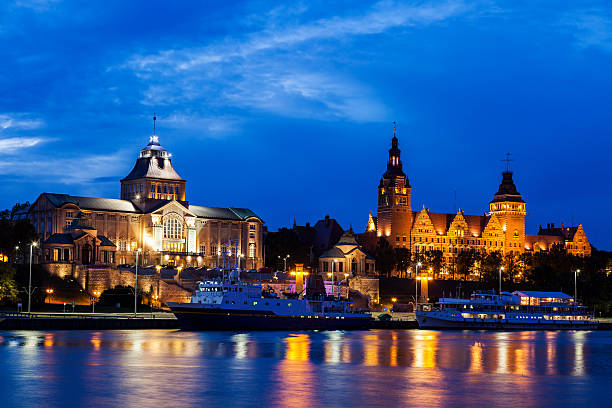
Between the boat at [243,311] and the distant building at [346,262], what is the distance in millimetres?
65864

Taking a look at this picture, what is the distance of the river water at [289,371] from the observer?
2292 inches

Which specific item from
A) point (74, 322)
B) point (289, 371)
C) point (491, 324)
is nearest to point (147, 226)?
point (74, 322)

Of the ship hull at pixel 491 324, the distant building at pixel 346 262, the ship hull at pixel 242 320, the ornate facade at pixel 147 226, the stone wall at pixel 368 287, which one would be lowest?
the ship hull at pixel 491 324

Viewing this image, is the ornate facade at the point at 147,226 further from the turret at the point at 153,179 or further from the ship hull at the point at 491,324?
the ship hull at the point at 491,324

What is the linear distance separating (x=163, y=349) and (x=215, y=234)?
10680 cm

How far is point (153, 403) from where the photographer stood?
55250mm

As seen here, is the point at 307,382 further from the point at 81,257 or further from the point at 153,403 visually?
the point at 81,257

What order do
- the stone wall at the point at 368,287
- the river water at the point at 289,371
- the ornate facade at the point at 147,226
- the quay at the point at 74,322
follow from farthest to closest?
the stone wall at the point at 368,287 < the ornate facade at the point at 147,226 < the quay at the point at 74,322 < the river water at the point at 289,371

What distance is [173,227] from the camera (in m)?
186

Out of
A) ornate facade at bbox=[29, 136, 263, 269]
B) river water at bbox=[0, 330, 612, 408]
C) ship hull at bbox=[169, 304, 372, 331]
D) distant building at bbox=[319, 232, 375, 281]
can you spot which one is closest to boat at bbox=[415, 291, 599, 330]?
ship hull at bbox=[169, 304, 372, 331]

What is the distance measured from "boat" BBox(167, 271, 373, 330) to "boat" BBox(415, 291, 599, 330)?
1987 cm

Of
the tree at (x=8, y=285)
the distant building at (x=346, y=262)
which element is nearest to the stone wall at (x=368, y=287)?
the distant building at (x=346, y=262)

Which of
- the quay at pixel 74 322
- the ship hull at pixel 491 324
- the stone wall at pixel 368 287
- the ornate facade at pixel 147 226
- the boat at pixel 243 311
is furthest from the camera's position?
the stone wall at pixel 368 287

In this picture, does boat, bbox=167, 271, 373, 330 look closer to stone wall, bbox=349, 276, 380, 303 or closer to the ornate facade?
the ornate facade
